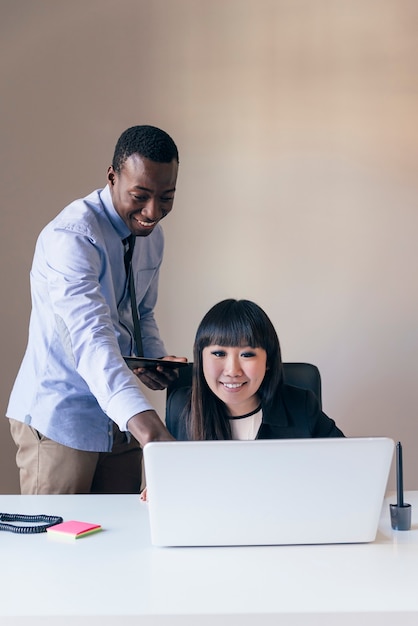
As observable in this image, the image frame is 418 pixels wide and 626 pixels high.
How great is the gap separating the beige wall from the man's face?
1.18 meters

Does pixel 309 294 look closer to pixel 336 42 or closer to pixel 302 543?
pixel 336 42

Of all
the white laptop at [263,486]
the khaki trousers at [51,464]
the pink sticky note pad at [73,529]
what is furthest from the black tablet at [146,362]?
the white laptop at [263,486]

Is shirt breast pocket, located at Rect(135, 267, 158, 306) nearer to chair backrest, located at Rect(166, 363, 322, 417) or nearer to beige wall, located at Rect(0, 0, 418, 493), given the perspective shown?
chair backrest, located at Rect(166, 363, 322, 417)

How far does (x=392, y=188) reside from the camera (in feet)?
10.3

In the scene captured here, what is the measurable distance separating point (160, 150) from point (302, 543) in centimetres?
101

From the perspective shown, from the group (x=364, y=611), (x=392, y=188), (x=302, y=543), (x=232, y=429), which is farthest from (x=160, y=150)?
(x=392, y=188)

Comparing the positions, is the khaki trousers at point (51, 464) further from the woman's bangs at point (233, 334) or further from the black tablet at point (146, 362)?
the woman's bangs at point (233, 334)

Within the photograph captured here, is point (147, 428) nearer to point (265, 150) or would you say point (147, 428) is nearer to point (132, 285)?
point (132, 285)

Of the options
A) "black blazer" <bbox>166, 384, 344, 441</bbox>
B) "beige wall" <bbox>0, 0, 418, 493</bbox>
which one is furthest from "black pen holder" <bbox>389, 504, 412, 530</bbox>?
"beige wall" <bbox>0, 0, 418, 493</bbox>

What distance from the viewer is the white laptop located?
48.1 inches

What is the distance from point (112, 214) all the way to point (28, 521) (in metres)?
0.86

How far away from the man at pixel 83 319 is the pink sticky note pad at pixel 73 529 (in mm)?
386

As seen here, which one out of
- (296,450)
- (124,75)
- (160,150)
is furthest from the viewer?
(124,75)

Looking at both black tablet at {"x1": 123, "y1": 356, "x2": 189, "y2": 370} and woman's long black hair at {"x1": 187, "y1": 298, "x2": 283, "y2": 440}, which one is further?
woman's long black hair at {"x1": 187, "y1": 298, "x2": 283, "y2": 440}
